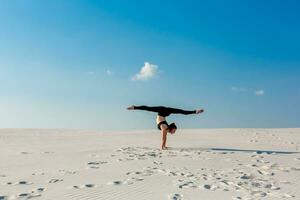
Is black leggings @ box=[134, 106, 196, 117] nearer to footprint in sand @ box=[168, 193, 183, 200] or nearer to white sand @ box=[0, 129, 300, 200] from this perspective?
white sand @ box=[0, 129, 300, 200]

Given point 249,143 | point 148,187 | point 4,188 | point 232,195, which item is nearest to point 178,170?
point 148,187

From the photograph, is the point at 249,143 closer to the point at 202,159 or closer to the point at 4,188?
the point at 202,159

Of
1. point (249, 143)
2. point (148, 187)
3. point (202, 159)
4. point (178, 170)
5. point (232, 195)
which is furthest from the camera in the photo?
point (249, 143)

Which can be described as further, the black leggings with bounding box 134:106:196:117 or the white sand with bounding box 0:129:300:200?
the black leggings with bounding box 134:106:196:117

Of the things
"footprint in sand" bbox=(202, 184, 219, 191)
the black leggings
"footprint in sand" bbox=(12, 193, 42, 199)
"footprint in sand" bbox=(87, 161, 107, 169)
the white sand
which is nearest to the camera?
"footprint in sand" bbox=(12, 193, 42, 199)

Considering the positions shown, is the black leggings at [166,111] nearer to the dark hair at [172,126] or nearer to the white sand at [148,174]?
the dark hair at [172,126]

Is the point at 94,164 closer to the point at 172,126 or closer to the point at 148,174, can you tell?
the point at 148,174

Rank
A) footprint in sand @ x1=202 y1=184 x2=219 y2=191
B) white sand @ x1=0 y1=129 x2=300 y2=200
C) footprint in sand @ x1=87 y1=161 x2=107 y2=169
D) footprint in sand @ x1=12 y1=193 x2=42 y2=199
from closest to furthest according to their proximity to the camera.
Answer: footprint in sand @ x1=12 y1=193 x2=42 y2=199 < white sand @ x1=0 y1=129 x2=300 y2=200 < footprint in sand @ x1=202 y1=184 x2=219 y2=191 < footprint in sand @ x1=87 y1=161 x2=107 y2=169

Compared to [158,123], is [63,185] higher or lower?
lower

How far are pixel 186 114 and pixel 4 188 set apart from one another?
811 cm

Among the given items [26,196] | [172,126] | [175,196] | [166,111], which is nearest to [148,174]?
[175,196]

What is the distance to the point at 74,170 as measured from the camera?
10.5 metres

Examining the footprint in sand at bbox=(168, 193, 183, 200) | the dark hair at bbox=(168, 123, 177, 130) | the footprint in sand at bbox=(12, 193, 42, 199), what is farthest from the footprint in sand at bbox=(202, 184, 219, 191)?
the dark hair at bbox=(168, 123, 177, 130)

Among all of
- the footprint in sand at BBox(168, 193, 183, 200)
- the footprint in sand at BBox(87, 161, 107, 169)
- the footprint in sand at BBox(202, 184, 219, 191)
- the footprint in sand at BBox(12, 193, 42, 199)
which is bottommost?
the footprint in sand at BBox(12, 193, 42, 199)
